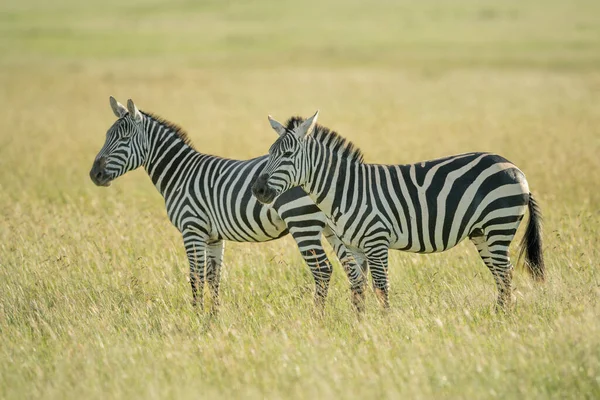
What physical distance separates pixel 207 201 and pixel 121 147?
1.19 meters

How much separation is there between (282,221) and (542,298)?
2.72 metres

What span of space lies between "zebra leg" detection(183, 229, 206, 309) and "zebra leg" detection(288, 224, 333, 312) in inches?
41.4

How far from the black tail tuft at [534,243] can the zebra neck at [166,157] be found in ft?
12.4

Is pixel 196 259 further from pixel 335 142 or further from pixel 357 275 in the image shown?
pixel 335 142

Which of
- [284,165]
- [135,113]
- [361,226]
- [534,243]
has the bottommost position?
[534,243]

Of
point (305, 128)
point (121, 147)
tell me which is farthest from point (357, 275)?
point (121, 147)

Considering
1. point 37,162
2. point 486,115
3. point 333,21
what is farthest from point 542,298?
point 333,21

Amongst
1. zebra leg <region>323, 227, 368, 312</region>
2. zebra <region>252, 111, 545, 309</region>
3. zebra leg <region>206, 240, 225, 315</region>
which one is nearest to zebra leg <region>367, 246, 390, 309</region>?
zebra <region>252, 111, 545, 309</region>

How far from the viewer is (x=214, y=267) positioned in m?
8.48

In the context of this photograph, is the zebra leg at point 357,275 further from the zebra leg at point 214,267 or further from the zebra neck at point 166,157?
the zebra neck at point 166,157

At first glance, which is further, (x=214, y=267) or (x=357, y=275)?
(x=214, y=267)

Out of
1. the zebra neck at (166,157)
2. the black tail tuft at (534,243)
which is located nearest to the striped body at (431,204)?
the black tail tuft at (534,243)

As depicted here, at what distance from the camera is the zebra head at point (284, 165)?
7223 millimetres

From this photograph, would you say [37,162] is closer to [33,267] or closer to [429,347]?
[33,267]
